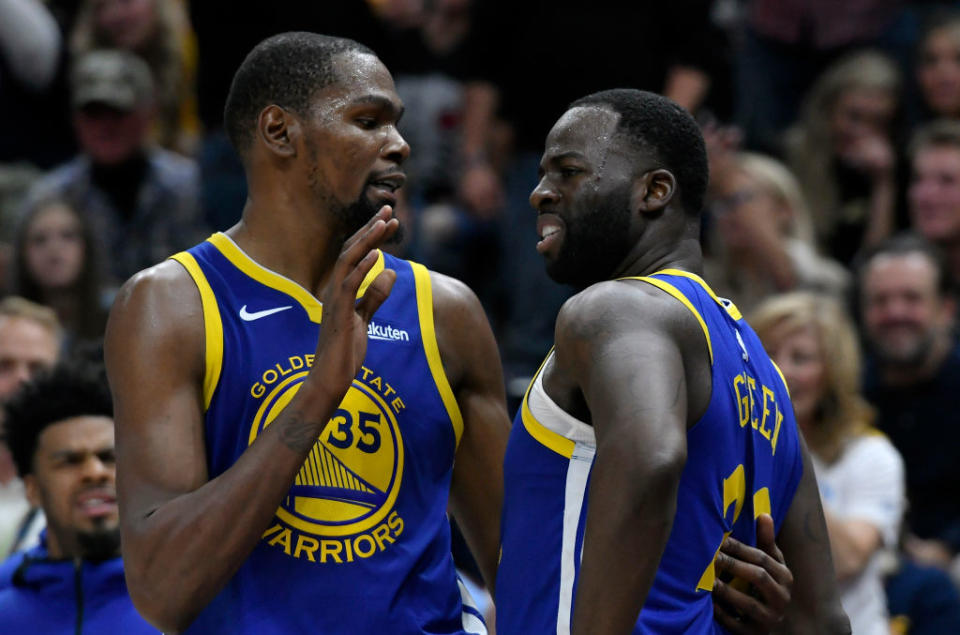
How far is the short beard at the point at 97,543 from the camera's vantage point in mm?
4477

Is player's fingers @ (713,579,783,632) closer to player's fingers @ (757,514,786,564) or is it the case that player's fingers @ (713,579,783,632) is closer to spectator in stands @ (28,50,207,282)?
player's fingers @ (757,514,786,564)

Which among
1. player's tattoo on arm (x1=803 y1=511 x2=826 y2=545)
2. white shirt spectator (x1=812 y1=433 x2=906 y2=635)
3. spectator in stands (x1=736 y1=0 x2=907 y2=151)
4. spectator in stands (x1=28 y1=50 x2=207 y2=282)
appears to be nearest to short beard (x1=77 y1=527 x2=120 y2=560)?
player's tattoo on arm (x1=803 y1=511 x2=826 y2=545)

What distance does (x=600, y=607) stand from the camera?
280cm

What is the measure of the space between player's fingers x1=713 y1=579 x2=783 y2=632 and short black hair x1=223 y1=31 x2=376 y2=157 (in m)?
1.44

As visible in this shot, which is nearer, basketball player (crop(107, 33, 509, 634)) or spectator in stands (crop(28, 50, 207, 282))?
basketball player (crop(107, 33, 509, 634))

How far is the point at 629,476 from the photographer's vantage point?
2777 millimetres

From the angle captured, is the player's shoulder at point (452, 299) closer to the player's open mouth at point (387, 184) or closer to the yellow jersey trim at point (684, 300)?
the player's open mouth at point (387, 184)

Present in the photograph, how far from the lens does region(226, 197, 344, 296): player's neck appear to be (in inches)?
137

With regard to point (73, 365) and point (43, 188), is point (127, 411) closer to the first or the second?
point (73, 365)

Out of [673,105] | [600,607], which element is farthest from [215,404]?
[673,105]

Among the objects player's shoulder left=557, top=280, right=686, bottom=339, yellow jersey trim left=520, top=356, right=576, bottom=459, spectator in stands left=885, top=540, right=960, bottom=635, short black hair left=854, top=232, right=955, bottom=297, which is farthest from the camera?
short black hair left=854, top=232, right=955, bottom=297

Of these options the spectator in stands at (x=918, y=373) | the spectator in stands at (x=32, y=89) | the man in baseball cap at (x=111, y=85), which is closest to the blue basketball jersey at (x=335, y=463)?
the spectator in stands at (x=918, y=373)

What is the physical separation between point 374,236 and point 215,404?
54 cm

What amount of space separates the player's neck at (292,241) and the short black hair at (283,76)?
20 cm
